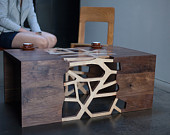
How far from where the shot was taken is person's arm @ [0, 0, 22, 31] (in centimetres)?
220

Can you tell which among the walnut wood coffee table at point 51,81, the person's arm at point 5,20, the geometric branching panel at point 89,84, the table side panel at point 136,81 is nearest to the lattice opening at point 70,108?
the geometric branching panel at point 89,84

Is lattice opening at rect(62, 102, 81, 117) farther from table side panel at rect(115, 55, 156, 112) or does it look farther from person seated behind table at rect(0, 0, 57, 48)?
person seated behind table at rect(0, 0, 57, 48)

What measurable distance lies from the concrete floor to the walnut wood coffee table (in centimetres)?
6

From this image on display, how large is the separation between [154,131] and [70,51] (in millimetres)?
749

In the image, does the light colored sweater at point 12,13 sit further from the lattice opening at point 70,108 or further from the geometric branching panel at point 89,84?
the lattice opening at point 70,108

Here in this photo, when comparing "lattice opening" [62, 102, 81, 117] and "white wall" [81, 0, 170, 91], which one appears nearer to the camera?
"lattice opening" [62, 102, 81, 117]

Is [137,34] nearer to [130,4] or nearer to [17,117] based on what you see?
[130,4]

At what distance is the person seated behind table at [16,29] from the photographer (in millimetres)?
2166

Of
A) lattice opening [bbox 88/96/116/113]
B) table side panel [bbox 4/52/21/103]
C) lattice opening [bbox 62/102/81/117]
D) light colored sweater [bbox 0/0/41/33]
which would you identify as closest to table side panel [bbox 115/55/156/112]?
lattice opening [bbox 88/96/116/113]

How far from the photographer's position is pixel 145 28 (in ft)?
9.08

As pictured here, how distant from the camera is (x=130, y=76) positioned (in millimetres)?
1658

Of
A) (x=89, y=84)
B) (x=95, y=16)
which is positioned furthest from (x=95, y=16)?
(x=89, y=84)

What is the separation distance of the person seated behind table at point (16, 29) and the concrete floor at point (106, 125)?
64cm

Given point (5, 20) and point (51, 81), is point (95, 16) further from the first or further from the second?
point (51, 81)
